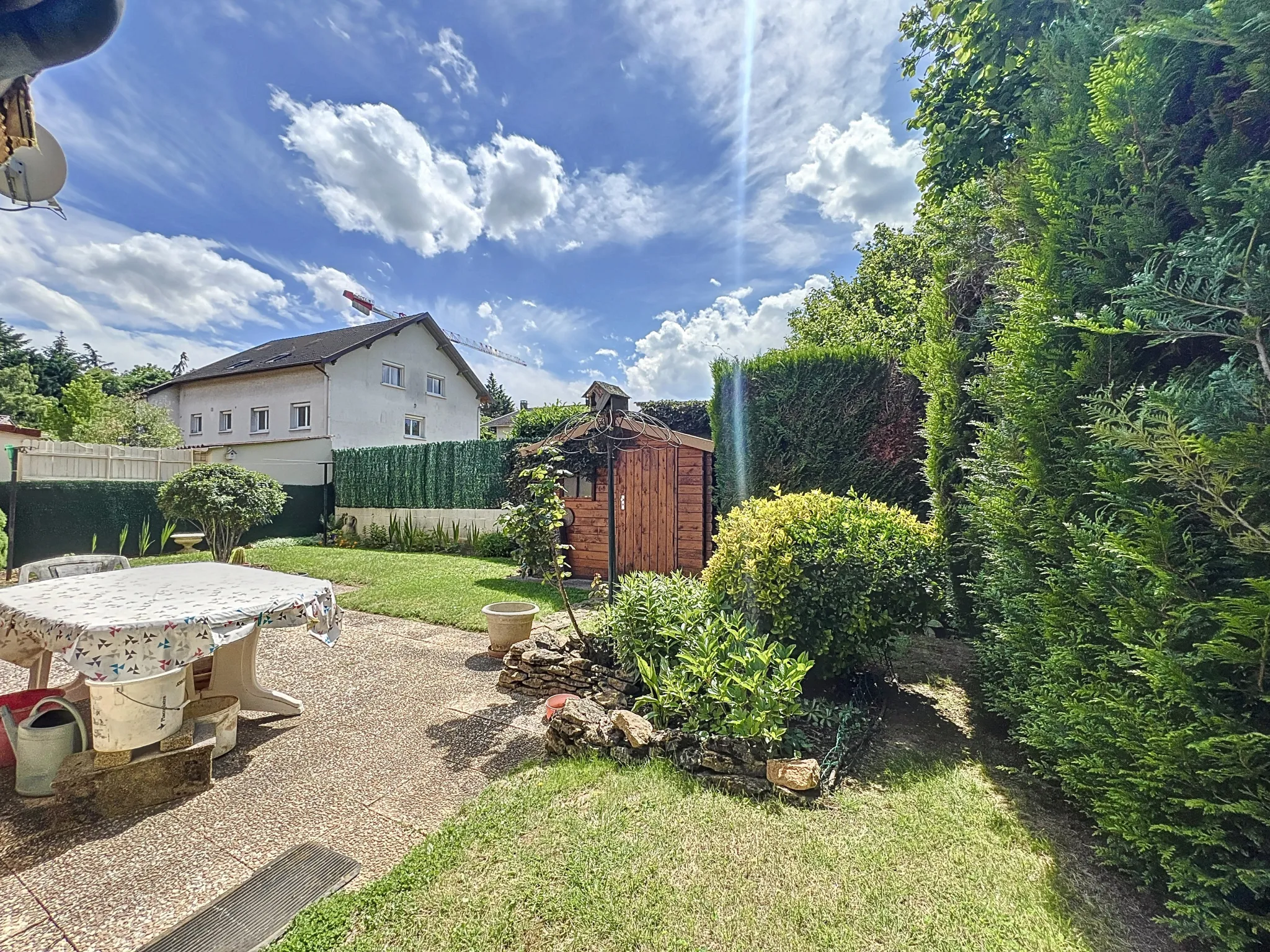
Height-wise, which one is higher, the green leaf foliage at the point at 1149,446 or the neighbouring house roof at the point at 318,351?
the neighbouring house roof at the point at 318,351

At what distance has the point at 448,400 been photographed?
19.9 metres

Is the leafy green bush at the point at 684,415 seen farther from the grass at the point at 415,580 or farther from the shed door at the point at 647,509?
the grass at the point at 415,580

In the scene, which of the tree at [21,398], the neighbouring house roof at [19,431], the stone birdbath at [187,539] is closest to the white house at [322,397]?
the stone birdbath at [187,539]

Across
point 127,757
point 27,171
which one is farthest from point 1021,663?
point 27,171

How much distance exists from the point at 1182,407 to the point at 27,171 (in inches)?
180

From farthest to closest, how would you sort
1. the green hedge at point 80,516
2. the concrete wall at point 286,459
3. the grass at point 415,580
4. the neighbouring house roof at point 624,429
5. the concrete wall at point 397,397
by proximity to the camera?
the concrete wall at point 397,397 → the concrete wall at point 286,459 → the green hedge at point 80,516 → the grass at point 415,580 → the neighbouring house roof at point 624,429

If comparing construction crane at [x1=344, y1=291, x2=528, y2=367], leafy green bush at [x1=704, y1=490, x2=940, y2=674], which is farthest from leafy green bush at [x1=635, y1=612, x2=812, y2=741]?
construction crane at [x1=344, y1=291, x2=528, y2=367]

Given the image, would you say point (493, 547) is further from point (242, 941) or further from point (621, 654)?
point (242, 941)

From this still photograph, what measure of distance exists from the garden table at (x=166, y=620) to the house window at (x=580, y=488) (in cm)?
531

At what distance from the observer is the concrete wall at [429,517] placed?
11.6m

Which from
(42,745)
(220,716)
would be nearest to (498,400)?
(220,716)

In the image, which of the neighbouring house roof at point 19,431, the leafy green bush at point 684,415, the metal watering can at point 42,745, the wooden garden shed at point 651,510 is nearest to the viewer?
the metal watering can at point 42,745

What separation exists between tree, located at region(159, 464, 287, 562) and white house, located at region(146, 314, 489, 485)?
5.06 metres

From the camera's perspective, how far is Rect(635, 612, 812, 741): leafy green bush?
280 cm
